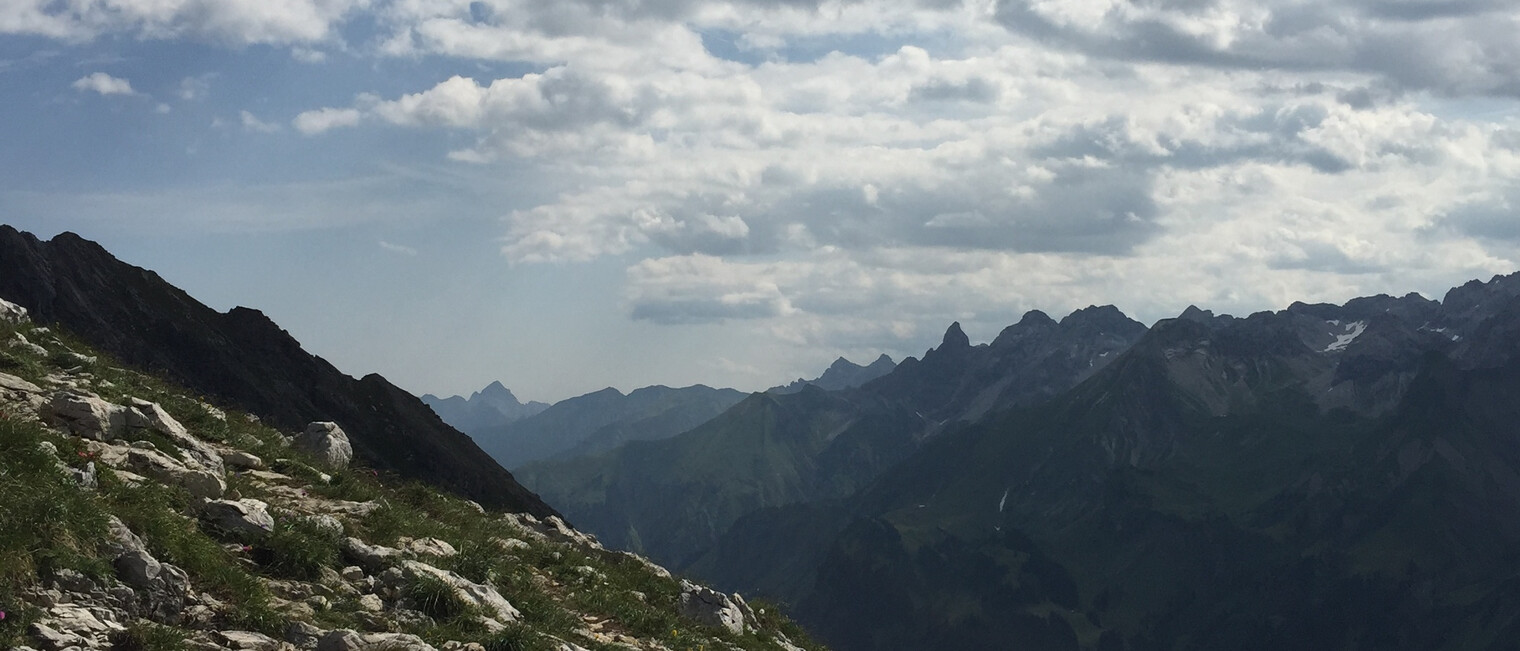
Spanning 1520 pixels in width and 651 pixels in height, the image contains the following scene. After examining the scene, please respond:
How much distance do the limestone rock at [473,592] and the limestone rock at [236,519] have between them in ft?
7.83

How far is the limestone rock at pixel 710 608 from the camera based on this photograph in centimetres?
3030

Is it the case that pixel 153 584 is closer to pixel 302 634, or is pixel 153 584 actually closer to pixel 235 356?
pixel 302 634

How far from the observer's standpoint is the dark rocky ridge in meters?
120

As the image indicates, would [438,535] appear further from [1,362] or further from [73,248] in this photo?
[73,248]

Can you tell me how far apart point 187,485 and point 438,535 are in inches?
234

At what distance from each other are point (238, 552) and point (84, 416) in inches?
209

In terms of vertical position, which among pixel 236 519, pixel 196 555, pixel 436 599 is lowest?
pixel 436 599

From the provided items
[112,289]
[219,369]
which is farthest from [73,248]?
[219,369]

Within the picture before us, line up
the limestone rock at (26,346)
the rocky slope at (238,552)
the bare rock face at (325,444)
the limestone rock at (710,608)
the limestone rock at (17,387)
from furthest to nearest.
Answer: the bare rock face at (325,444) < the limestone rock at (710,608) < the limestone rock at (26,346) < the limestone rock at (17,387) < the rocky slope at (238,552)

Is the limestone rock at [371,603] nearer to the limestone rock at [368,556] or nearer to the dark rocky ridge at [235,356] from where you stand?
the limestone rock at [368,556]

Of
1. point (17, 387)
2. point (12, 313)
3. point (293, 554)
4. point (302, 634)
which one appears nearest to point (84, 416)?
point (17, 387)

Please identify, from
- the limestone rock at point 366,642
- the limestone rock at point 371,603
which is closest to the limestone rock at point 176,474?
the limestone rock at point 371,603

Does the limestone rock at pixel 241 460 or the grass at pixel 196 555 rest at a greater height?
the limestone rock at pixel 241 460

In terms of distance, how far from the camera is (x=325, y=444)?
31750mm
